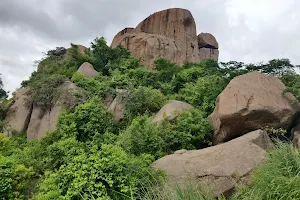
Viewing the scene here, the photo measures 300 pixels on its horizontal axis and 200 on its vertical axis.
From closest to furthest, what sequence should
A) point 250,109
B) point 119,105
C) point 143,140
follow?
point 143,140
point 250,109
point 119,105

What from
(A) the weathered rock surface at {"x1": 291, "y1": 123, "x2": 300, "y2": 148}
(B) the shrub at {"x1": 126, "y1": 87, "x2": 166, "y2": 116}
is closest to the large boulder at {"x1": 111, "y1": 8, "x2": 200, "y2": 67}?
(B) the shrub at {"x1": 126, "y1": 87, "x2": 166, "y2": 116}

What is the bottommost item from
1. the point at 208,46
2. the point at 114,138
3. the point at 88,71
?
the point at 114,138

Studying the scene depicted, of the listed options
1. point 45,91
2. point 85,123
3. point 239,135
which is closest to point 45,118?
point 45,91

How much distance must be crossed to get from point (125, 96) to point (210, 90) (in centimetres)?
303

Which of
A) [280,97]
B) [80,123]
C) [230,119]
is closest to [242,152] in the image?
[230,119]

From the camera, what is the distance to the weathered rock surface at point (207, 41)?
2567 cm

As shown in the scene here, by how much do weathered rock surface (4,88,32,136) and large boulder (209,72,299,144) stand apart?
8.31 meters

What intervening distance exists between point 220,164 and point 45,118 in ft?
27.9

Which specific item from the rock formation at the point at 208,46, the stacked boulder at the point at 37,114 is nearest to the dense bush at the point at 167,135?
the stacked boulder at the point at 37,114

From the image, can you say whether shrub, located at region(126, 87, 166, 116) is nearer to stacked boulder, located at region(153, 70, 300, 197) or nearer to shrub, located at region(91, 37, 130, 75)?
stacked boulder, located at region(153, 70, 300, 197)

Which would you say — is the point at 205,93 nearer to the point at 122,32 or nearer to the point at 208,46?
the point at 122,32

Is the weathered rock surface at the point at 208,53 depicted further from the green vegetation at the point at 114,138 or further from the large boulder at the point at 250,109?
the large boulder at the point at 250,109

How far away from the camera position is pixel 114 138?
8.30m

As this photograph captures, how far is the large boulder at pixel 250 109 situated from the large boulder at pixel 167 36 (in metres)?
12.2
